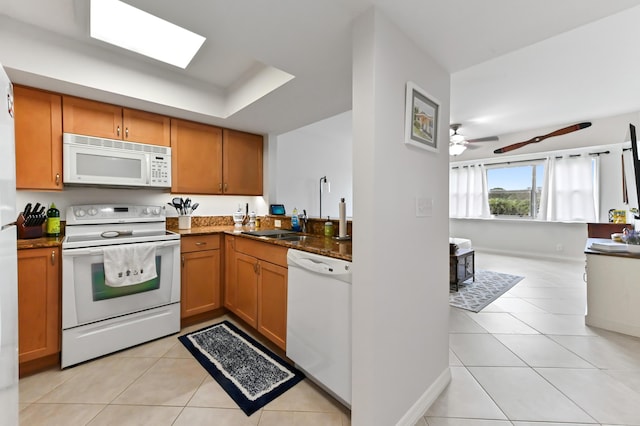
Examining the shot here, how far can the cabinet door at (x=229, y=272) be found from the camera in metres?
2.58

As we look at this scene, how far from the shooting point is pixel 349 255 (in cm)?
142

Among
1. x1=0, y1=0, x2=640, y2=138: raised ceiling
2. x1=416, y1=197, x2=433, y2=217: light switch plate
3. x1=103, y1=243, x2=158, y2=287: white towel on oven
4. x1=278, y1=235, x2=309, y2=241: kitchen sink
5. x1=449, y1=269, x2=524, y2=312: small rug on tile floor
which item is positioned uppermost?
x1=0, y1=0, x2=640, y2=138: raised ceiling

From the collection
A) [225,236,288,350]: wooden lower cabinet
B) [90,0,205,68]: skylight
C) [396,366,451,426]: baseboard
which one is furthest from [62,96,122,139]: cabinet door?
[396,366,451,426]: baseboard

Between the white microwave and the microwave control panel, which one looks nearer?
the white microwave

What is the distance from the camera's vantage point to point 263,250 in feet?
6.99

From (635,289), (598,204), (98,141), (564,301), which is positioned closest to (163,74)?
(98,141)

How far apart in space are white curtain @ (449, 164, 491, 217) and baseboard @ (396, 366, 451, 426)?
4.98 metres

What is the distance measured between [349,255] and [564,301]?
3310 mm

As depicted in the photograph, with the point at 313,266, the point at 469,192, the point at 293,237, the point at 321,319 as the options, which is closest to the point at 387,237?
the point at 313,266

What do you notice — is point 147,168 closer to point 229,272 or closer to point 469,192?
point 229,272

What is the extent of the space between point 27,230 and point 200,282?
1.31 m

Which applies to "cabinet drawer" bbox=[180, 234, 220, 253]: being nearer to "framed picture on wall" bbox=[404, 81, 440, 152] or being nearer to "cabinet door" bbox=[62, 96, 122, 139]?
"cabinet door" bbox=[62, 96, 122, 139]

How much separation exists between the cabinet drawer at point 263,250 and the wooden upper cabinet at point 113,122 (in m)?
1.33

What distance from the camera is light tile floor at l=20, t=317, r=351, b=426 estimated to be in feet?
4.72
